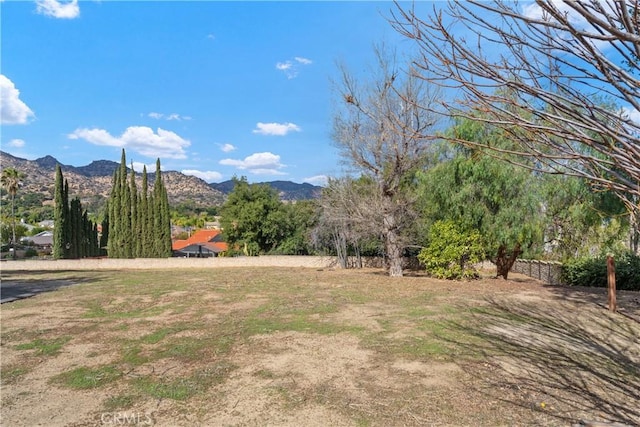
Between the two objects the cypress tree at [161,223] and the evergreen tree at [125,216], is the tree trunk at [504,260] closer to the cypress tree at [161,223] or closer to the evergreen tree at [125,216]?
the cypress tree at [161,223]

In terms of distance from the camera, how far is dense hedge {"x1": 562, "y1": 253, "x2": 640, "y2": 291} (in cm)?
1266

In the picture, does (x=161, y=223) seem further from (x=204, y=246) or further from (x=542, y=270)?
(x=542, y=270)

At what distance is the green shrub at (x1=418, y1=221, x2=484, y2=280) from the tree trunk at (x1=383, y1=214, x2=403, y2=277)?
1802 mm

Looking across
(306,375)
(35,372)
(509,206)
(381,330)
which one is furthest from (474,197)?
(35,372)

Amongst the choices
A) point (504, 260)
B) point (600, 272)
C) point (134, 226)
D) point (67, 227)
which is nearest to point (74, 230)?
point (67, 227)

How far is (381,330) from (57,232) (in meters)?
34.8

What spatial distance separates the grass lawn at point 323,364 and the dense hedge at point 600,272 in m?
4.20

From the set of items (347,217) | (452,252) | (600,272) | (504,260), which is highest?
(347,217)

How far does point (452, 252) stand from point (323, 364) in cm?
1100

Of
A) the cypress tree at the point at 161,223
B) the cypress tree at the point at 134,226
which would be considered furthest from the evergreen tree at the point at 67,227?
the cypress tree at the point at 161,223

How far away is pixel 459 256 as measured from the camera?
1504cm

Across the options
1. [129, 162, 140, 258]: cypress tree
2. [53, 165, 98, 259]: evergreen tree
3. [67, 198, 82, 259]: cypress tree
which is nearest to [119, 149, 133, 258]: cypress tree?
[129, 162, 140, 258]: cypress tree

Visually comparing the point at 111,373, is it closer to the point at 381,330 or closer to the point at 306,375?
the point at 306,375

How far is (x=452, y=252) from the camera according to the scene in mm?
14969
